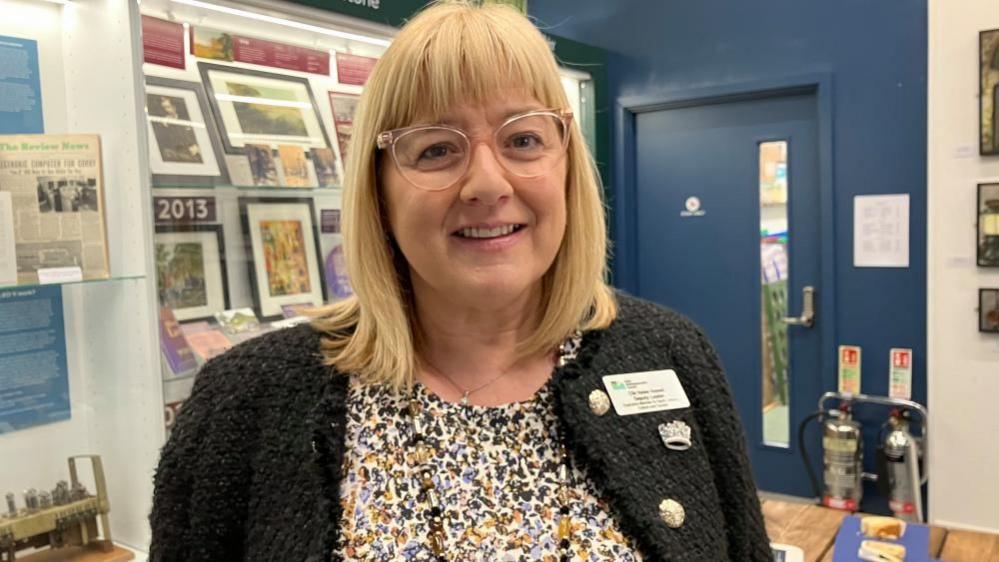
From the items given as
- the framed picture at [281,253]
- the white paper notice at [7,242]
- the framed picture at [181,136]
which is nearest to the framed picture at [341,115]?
the framed picture at [281,253]

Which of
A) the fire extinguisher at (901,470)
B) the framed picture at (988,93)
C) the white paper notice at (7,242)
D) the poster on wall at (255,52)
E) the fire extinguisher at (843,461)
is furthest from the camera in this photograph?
the fire extinguisher at (843,461)

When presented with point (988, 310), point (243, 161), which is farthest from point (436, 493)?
point (988, 310)

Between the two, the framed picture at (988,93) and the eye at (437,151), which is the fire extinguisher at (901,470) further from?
the eye at (437,151)

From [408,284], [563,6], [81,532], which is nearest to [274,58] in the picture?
[81,532]

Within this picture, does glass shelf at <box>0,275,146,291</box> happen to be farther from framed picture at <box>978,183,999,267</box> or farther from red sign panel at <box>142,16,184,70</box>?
framed picture at <box>978,183,999,267</box>

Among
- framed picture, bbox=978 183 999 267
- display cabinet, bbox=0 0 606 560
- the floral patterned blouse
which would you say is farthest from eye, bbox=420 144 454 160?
framed picture, bbox=978 183 999 267

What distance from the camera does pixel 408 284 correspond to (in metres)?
1.26

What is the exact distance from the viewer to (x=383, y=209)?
1185mm

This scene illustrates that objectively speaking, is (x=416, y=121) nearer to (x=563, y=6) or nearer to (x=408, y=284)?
(x=408, y=284)

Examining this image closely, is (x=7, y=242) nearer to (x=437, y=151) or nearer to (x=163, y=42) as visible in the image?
(x=163, y=42)

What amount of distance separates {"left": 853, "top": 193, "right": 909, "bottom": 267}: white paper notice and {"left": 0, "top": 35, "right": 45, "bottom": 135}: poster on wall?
3429 mm

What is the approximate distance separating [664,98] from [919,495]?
7.64 feet

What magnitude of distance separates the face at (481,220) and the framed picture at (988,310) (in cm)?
→ 300

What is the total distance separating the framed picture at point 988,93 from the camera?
3.34 m
